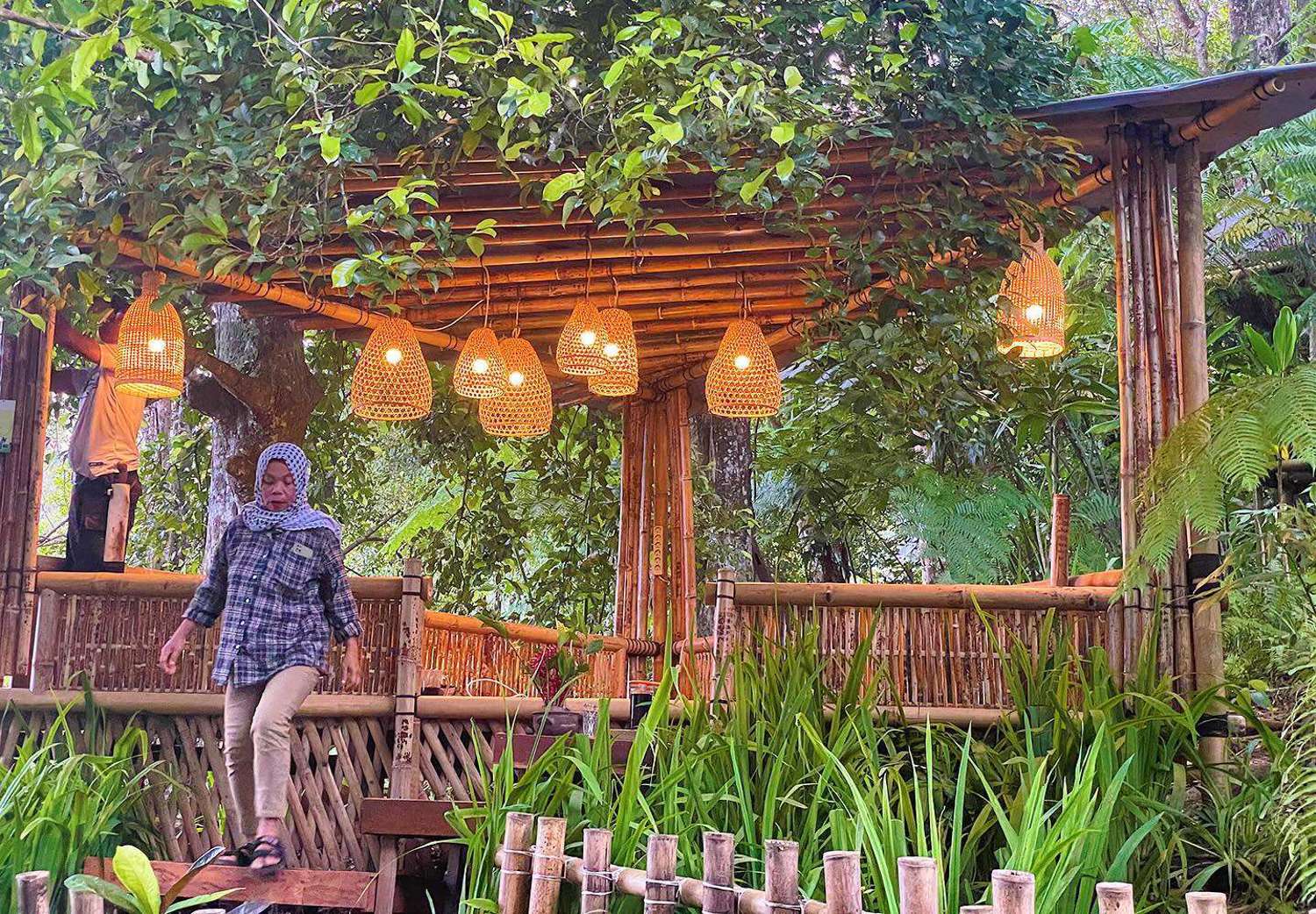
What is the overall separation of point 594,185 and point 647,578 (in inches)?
137

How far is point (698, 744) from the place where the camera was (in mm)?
3861

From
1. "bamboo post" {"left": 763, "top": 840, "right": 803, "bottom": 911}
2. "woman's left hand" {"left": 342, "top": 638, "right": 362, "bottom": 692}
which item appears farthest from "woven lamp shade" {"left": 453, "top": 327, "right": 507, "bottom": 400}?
"bamboo post" {"left": 763, "top": 840, "right": 803, "bottom": 911}

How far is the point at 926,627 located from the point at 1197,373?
1279mm

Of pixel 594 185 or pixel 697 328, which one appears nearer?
pixel 594 185

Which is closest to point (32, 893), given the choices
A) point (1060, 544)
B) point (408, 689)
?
point (408, 689)

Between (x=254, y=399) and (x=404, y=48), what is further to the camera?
(x=254, y=399)

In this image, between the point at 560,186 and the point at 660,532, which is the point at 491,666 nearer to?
the point at 660,532

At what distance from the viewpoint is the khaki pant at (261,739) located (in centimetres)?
417

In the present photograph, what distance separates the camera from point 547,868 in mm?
3268

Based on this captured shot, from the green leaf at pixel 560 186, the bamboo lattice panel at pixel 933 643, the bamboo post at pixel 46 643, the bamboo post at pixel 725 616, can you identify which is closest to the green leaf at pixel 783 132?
the green leaf at pixel 560 186

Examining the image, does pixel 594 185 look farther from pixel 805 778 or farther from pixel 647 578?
pixel 647 578

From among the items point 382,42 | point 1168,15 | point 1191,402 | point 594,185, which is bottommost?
point 1191,402

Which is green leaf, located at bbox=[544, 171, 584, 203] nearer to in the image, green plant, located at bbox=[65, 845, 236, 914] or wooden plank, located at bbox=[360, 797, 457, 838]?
wooden plank, located at bbox=[360, 797, 457, 838]

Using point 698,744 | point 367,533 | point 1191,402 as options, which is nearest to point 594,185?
point 698,744
